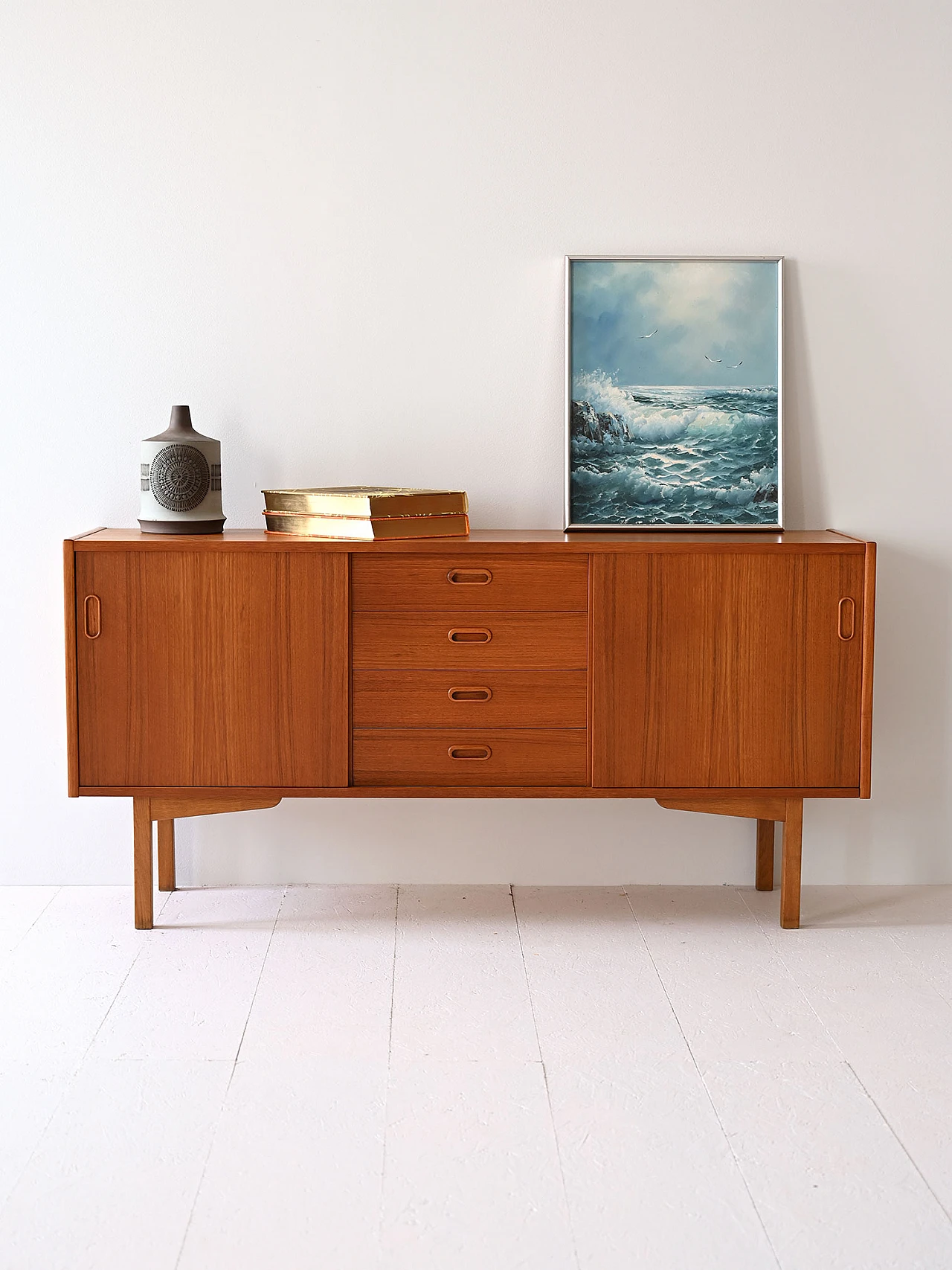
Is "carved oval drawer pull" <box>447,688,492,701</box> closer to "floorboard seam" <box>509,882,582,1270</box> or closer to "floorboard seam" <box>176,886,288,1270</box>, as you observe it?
"floorboard seam" <box>509,882,582,1270</box>

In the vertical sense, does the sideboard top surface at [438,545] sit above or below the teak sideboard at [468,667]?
above

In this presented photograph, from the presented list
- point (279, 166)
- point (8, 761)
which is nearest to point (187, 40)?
point (279, 166)

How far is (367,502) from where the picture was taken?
233 centimetres

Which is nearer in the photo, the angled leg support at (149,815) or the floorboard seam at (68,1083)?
the floorboard seam at (68,1083)

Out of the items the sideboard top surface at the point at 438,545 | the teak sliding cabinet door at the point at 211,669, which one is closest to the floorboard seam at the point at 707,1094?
the teak sliding cabinet door at the point at 211,669

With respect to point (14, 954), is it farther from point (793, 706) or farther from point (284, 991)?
point (793, 706)

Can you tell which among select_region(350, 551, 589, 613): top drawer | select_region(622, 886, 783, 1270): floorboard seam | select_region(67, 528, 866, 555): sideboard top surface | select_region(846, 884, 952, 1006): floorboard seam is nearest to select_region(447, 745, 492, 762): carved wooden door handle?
select_region(350, 551, 589, 613): top drawer

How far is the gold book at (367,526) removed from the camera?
7.67 feet

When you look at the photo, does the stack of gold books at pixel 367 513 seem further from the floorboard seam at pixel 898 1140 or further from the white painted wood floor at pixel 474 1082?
the floorboard seam at pixel 898 1140

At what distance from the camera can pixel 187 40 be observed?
8.27 feet

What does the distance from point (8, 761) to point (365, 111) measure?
1634mm

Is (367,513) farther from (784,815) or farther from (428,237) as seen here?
(784,815)

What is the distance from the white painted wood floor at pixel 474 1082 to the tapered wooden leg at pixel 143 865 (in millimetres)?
52

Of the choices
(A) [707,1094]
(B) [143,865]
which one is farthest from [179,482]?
(A) [707,1094]
